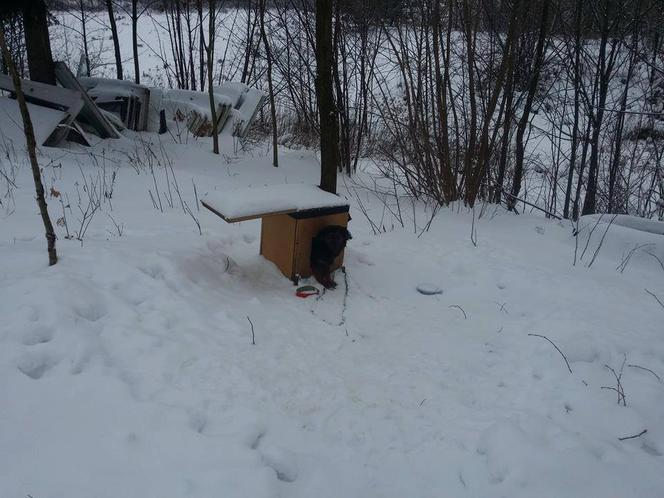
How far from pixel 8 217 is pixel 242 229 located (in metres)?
1.83

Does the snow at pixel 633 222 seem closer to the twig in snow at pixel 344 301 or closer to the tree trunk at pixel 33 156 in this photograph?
the twig in snow at pixel 344 301

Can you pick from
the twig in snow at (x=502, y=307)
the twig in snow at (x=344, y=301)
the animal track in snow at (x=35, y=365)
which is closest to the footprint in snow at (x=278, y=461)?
the animal track in snow at (x=35, y=365)

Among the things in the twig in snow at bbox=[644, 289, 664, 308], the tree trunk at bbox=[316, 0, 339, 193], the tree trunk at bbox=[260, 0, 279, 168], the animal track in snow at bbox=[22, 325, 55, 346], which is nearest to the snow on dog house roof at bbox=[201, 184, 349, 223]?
the tree trunk at bbox=[316, 0, 339, 193]

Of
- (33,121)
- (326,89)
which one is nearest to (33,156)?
(326,89)

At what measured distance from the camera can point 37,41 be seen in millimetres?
6723

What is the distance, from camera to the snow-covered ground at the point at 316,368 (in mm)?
1771

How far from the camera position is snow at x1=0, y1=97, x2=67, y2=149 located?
602 cm

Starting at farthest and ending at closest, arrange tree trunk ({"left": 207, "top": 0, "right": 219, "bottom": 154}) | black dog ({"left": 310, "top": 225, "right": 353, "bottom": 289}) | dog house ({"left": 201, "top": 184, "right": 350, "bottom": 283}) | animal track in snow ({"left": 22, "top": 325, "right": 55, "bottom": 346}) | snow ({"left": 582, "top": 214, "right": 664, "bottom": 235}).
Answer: tree trunk ({"left": 207, "top": 0, "right": 219, "bottom": 154}) < snow ({"left": 582, "top": 214, "right": 664, "bottom": 235}) < black dog ({"left": 310, "top": 225, "right": 353, "bottom": 289}) < dog house ({"left": 201, "top": 184, "right": 350, "bottom": 283}) < animal track in snow ({"left": 22, "top": 325, "right": 55, "bottom": 346})

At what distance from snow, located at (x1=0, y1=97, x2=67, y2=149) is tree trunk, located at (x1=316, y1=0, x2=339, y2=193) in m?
3.97

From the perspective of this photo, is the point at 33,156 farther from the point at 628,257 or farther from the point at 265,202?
the point at 628,257

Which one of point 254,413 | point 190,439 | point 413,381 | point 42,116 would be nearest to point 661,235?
point 413,381

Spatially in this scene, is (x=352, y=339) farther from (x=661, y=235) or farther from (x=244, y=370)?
(x=661, y=235)

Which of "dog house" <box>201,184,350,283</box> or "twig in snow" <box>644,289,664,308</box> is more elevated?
"dog house" <box>201,184,350,283</box>

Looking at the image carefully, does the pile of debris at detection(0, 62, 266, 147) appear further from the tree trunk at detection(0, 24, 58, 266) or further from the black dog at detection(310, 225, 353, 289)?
the black dog at detection(310, 225, 353, 289)
